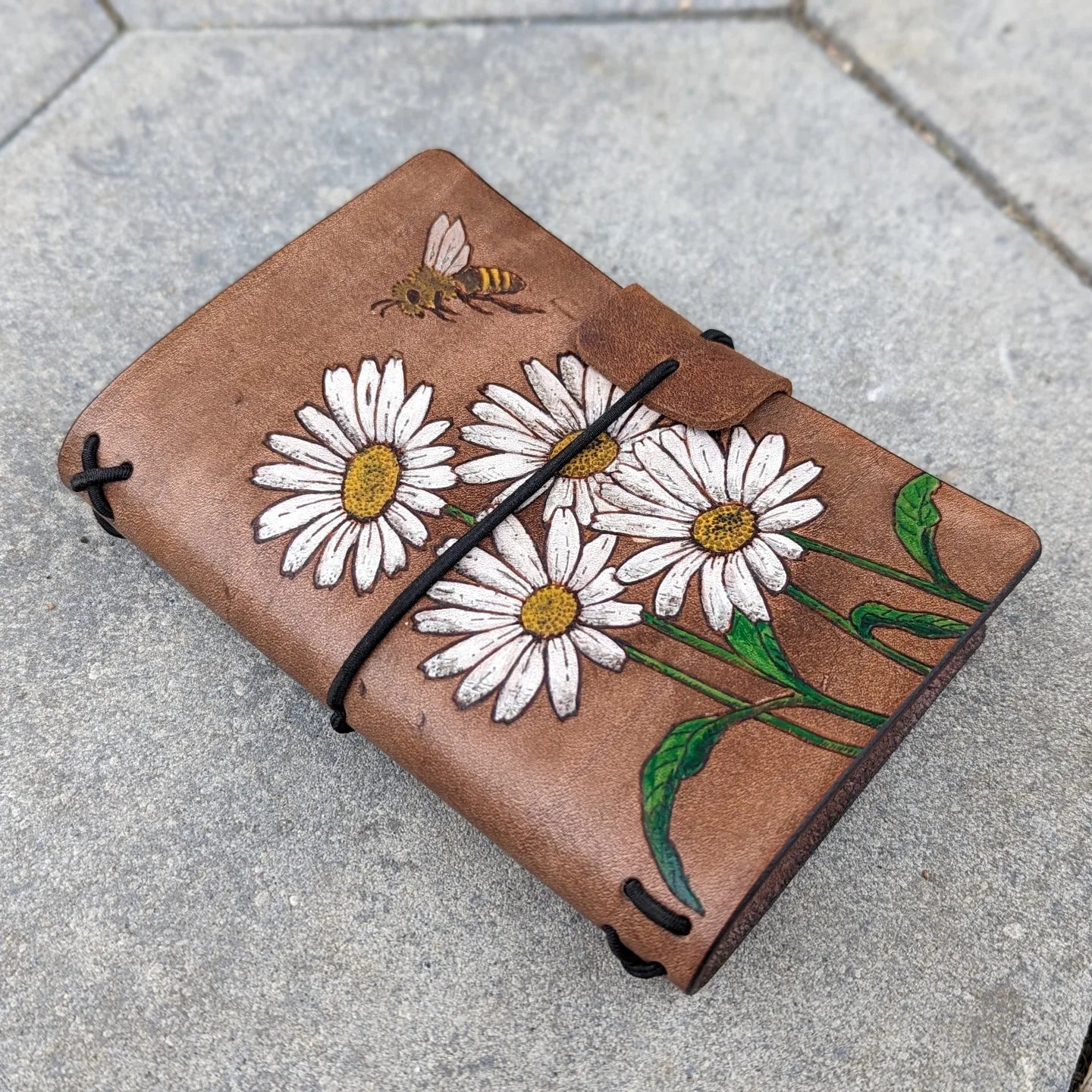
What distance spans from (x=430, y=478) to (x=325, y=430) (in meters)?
0.12

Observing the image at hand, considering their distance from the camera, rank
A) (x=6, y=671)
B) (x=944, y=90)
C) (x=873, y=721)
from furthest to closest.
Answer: (x=944, y=90)
(x=6, y=671)
(x=873, y=721)

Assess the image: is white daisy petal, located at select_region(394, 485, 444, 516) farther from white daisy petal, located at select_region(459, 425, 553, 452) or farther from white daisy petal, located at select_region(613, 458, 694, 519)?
white daisy petal, located at select_region(613, 458, 694, 519)

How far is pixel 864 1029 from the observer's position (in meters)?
1.07

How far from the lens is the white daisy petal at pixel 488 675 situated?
0.95m

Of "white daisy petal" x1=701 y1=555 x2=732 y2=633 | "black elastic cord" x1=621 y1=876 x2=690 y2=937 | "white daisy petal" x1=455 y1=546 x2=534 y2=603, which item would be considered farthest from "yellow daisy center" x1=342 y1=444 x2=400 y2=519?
"black elastic cord" x1=621 y1=876 x2=690 y2=937

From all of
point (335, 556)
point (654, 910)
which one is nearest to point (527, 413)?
point (335, 556)

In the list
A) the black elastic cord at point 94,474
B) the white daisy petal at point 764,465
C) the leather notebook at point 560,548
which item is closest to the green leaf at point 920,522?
the leather notebook at point 560,548

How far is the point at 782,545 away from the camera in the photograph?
1.00 metres

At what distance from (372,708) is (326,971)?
310 mm

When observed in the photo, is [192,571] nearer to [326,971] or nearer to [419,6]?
[326,971]

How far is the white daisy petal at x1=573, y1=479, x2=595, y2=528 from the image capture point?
40.3 inches

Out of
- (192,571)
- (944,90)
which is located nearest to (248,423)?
(192,571)

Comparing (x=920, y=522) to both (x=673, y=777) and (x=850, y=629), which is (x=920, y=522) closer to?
(x=850, y=629)

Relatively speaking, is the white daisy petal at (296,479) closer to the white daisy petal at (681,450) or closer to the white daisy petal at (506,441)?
the white daisy petal at (506,441)
